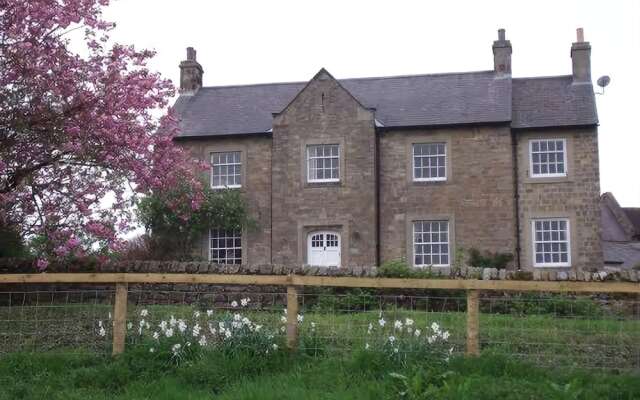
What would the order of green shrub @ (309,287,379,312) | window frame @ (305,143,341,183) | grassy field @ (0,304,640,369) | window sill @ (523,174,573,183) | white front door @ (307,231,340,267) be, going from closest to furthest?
grassy field @ (0,304,640,369)
green shrub @ (309,287,379,312)
window sill @ (523,174,573,183)
white front door @ (307,231,340,267)
window frame @ (305,143,341,183)

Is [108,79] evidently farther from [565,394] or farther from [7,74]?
[565,394]

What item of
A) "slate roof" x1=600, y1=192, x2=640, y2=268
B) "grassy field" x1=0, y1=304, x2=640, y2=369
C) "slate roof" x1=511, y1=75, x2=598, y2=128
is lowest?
"grassy field" x1=0, y1=304, x2=640, y2=369

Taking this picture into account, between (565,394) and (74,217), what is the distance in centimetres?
958

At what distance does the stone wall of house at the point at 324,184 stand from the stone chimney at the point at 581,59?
862 cm

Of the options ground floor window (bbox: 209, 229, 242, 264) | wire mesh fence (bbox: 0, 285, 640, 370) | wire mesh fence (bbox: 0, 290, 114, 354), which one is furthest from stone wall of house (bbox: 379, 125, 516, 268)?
wire mesh fence (bbox: 0, 290, 114, 354)

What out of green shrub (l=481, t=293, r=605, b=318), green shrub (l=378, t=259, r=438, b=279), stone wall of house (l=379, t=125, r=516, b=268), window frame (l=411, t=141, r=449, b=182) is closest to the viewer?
green shrub (l=481, t=293, r=605, b=318)

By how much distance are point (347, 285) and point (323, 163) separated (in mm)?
17215

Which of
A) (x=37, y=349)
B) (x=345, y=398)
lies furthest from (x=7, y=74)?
(x=345, y=398)

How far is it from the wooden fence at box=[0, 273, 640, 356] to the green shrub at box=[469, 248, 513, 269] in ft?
51.1

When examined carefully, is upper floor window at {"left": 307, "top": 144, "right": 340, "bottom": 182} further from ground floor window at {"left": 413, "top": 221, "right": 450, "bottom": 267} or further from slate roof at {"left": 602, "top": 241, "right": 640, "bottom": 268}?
slate roof at {"left": 602, "top": 241, "right": 640, "bottom": 268}

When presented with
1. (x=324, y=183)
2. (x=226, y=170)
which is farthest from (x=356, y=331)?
(x=226, y=170)

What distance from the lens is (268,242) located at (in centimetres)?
2617

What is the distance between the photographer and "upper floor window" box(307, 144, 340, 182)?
1022 inches

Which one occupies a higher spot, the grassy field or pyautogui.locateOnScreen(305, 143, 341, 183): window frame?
pyautogui.locateOnScreen(305, 143, 341, 183): window frame
